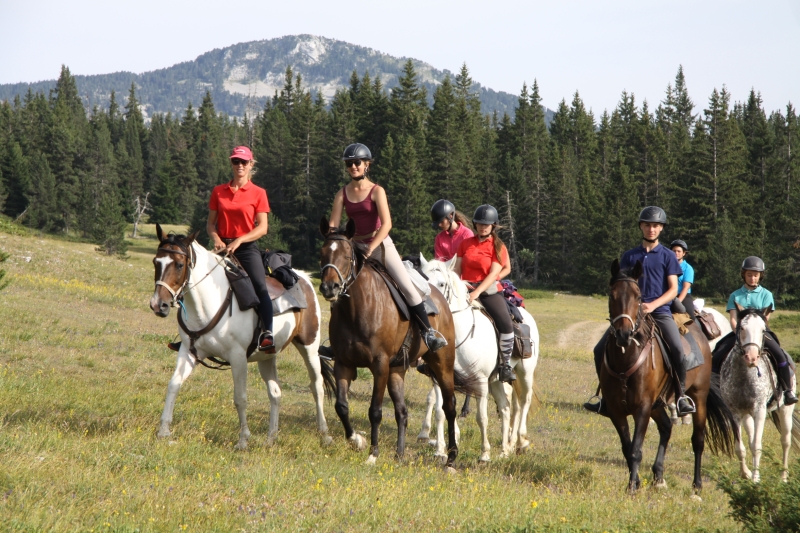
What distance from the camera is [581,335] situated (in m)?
40.3

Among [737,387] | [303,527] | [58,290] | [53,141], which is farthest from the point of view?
[53,141]

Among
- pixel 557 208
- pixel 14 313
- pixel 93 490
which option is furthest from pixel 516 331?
pixel 557 208

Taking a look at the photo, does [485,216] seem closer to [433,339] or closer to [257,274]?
[433,339]

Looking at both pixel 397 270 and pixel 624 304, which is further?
pixel 397 270

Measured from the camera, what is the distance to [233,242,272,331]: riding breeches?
9.30m

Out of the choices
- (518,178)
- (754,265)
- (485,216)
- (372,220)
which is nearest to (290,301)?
(372,220)

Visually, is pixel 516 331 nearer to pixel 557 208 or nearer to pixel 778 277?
pixel 778 277

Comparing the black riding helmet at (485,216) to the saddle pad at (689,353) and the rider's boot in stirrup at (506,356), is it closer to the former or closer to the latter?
the rider's boot in stirrup at (506,356)

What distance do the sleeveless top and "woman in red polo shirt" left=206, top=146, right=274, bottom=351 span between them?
138cm

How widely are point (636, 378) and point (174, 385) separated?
5.59 m

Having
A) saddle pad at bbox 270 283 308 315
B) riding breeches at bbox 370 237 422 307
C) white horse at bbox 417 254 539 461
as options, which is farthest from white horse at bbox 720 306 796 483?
saddle pad at bbox 270 283 308 315

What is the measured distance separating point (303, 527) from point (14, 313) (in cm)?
1572

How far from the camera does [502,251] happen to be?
10523 millimetres

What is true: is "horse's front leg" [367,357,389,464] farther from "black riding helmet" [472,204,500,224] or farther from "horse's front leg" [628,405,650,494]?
"horse's front leg" [628,405,650,494]
